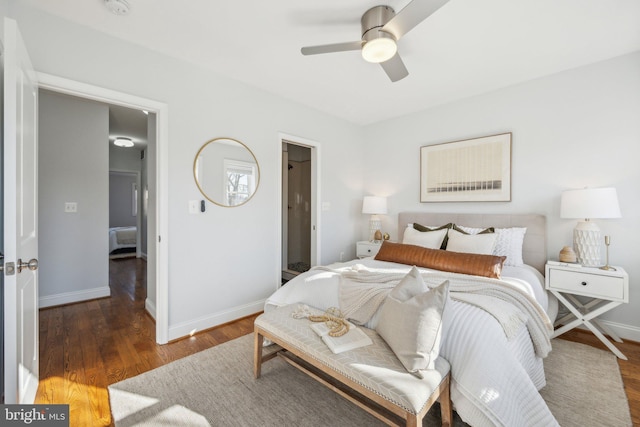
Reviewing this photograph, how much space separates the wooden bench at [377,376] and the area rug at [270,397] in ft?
1.01

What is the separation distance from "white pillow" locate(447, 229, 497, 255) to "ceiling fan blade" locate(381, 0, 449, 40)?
1.93m

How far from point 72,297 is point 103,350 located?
170 cm

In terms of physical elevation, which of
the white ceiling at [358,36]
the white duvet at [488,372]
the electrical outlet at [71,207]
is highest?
the white ceiling at [358,36]

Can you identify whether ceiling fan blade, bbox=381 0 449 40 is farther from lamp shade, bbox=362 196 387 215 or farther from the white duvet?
lamp shade, bbox=362 196 387 215

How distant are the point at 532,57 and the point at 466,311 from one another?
95.8 inches

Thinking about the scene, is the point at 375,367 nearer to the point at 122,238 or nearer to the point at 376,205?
the point at 376,205

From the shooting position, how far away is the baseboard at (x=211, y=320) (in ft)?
8.24

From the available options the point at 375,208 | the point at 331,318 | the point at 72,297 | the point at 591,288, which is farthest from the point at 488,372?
the point at 72,297

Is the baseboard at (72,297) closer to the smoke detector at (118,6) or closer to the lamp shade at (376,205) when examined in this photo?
the smoke detector at (118,6)

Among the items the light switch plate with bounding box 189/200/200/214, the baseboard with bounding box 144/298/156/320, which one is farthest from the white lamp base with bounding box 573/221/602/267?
the baseboard with bounding box 144/298/156/320

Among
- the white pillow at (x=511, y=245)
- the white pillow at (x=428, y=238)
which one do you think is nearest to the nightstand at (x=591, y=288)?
the white pillow at (x=511, y=245)

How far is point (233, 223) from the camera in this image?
292cm

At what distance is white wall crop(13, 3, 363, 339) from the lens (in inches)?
79.1

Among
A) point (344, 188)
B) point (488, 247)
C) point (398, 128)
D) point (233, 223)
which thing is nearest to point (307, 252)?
point (344, 188)
